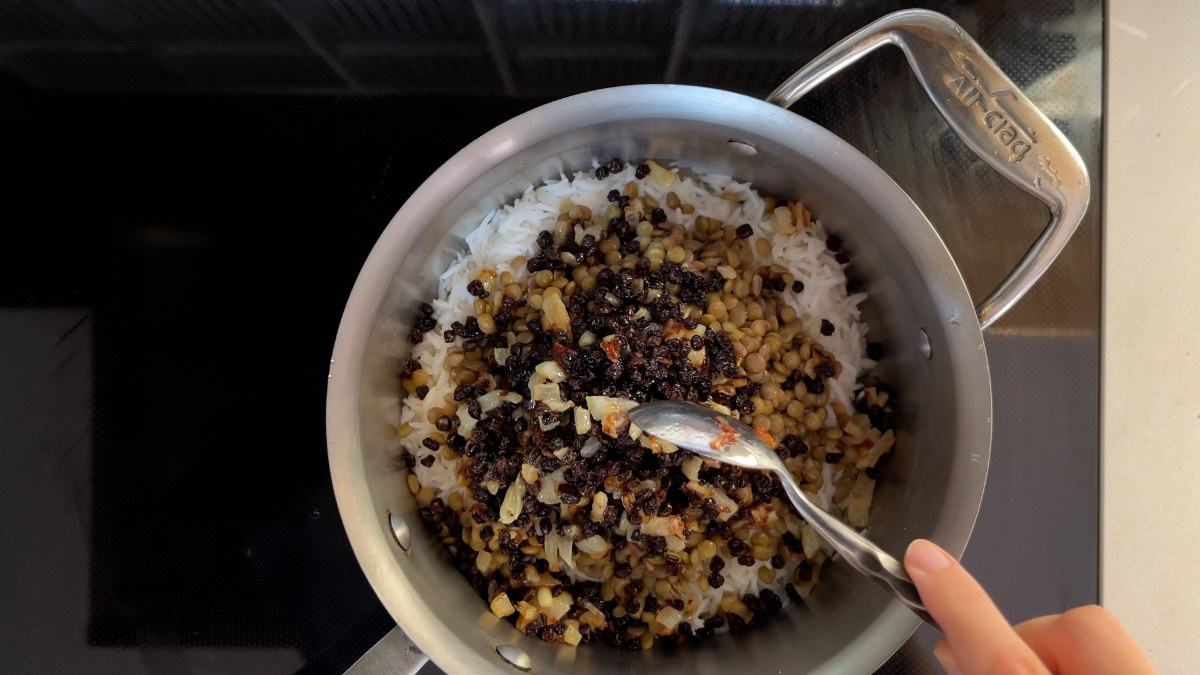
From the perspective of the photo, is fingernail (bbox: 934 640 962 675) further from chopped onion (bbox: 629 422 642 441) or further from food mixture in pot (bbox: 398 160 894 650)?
chopped onion (bbox: 629 422 642 441)

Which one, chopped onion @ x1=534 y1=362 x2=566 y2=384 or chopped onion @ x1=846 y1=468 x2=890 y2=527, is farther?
chopped onion @ x1=846 y1=468 x2=890 y2=527

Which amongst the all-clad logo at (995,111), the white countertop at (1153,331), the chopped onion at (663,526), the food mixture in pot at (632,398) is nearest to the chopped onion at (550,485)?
the food mixture in pot at (632,398)

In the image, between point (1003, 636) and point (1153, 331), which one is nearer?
point (1003, 636)

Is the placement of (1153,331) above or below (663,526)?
above

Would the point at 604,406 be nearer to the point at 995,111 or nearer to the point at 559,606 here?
the point at 559,606

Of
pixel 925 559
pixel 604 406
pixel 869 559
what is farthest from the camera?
pixel 604 406

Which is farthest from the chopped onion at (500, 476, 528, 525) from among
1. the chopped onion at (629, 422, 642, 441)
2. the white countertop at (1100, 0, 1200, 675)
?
the white countertop at (1100, 0, 1200, 675)

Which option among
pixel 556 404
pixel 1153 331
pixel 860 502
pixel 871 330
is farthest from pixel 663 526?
pixel 1153 331

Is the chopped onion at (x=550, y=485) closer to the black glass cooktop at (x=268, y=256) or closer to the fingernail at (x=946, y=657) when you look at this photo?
the black glass cooktop at (x=268, y=256)
